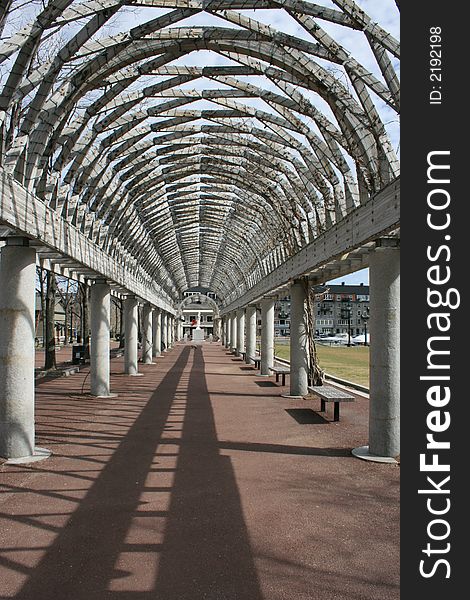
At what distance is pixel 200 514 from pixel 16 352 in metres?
4.51

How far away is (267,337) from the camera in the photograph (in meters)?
26.9

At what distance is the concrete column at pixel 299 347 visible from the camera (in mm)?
18453

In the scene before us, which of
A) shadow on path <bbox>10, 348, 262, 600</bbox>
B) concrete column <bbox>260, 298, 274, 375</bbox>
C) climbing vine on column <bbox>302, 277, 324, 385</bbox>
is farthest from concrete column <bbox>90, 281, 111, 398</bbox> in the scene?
concrete column <bbox>260, 298, 274, 375</bbox>

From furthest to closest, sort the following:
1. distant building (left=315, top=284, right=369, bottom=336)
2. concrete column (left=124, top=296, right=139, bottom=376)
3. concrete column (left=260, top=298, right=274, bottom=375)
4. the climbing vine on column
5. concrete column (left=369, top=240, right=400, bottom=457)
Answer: distant building (left=315, top=284, right=369, bottom=336) < concrete column (left=124, top=296, right=139, bottom=376) < concrete column (left=260, top=298, right=274, bottom=375) < the climbing vine on column < concrete column (left=369, top=240, right=400, bottom=457)

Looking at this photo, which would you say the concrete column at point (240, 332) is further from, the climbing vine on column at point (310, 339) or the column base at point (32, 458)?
the column base at point (32, 458)

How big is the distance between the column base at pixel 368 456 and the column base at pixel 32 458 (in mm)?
5334

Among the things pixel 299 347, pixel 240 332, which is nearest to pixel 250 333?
pixel 240 332

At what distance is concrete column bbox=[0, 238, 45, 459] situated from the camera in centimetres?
976

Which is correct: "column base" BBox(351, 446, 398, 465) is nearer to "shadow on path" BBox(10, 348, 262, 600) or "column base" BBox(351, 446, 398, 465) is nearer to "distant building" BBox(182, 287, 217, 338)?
"shadow on path" BBox(10, 348, 262, 600)

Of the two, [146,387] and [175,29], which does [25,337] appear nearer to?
[175,29]

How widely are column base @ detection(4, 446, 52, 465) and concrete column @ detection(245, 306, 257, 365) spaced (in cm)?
2479

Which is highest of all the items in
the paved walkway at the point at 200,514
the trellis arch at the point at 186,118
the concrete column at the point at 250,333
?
the trellis arch at the point at 186,118

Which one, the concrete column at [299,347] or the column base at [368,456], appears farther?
the concrete column at [299,347]

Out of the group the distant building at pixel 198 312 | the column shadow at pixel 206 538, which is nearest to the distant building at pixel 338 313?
the distant building at pixel 198 312
